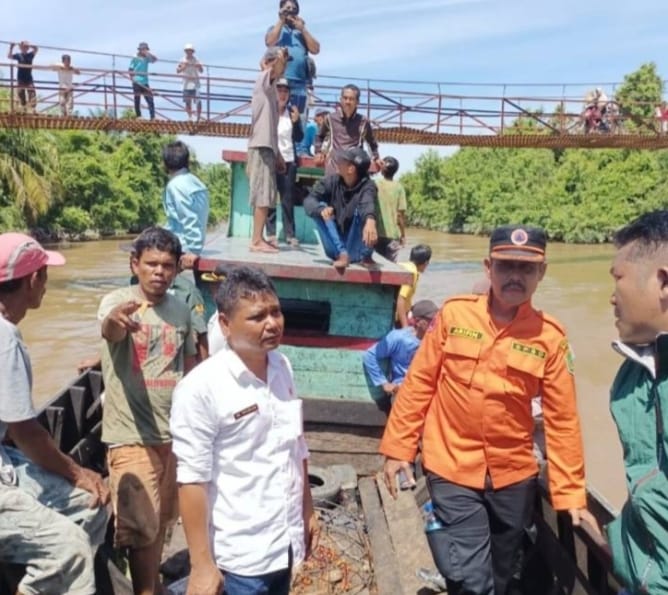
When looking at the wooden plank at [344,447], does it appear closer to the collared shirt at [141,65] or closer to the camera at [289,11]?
the camera at [289,11]

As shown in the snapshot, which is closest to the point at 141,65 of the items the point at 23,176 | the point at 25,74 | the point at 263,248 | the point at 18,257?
the point at 25,74

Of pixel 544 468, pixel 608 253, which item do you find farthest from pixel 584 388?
pixel 608 253

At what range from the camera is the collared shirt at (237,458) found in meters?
2.11

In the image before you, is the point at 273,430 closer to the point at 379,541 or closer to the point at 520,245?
the point at 520,245

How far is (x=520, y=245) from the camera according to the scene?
2.67m

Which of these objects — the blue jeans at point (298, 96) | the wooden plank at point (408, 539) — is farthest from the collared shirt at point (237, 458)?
the blue jeans at point (298, 96)

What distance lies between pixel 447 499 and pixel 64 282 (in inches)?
814

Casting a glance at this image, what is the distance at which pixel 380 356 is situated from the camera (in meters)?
5.13

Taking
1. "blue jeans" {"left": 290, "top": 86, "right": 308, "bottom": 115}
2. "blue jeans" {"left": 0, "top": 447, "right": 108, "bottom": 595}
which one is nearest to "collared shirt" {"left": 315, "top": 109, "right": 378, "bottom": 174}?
"blue jeans" {"left": 290, "top": 86, "right": 308, "bottom": 115}

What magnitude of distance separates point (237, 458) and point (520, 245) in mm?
1324

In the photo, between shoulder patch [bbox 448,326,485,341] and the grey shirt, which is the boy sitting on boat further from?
shoulder patch [bbox 448,326,485,341]

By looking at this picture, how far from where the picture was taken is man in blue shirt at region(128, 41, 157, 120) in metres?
16.4

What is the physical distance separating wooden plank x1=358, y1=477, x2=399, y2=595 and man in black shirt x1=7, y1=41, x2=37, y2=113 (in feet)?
46.7

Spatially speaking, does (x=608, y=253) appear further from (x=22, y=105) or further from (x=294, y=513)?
(x=294, y=513)
